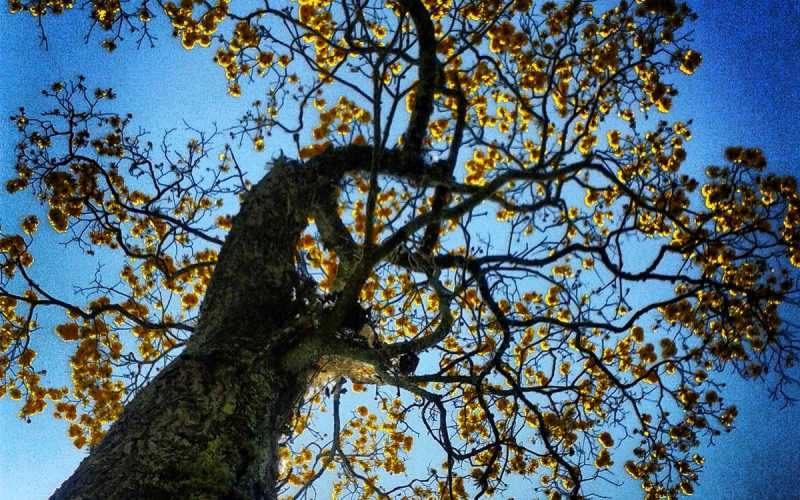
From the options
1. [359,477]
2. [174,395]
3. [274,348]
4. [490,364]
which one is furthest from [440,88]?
[359,477]

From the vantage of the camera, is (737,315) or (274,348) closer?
(274,348)

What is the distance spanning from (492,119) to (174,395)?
17.2ft

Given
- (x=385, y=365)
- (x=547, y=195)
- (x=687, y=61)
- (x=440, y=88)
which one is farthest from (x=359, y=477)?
(x=687, y=61)

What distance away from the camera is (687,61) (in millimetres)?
5422

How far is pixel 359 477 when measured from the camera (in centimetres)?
490

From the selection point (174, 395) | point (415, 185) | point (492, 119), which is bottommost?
point (174, 395)

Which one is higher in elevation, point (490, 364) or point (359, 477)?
point (490, 364)

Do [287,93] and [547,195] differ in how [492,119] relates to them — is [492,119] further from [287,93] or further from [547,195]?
[547,195]

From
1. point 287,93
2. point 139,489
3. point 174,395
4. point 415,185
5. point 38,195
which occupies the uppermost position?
point 287,93

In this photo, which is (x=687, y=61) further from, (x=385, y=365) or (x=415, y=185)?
(x=385, y=365)

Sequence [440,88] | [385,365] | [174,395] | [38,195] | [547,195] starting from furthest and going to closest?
[38,195]
[440,88]
[385,365]
[547,195]
[174,395]

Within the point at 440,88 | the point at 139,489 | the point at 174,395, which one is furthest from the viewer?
the point at 440,88

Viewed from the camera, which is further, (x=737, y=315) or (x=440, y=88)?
(x=737, y=315)

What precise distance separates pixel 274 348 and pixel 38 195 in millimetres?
4306
